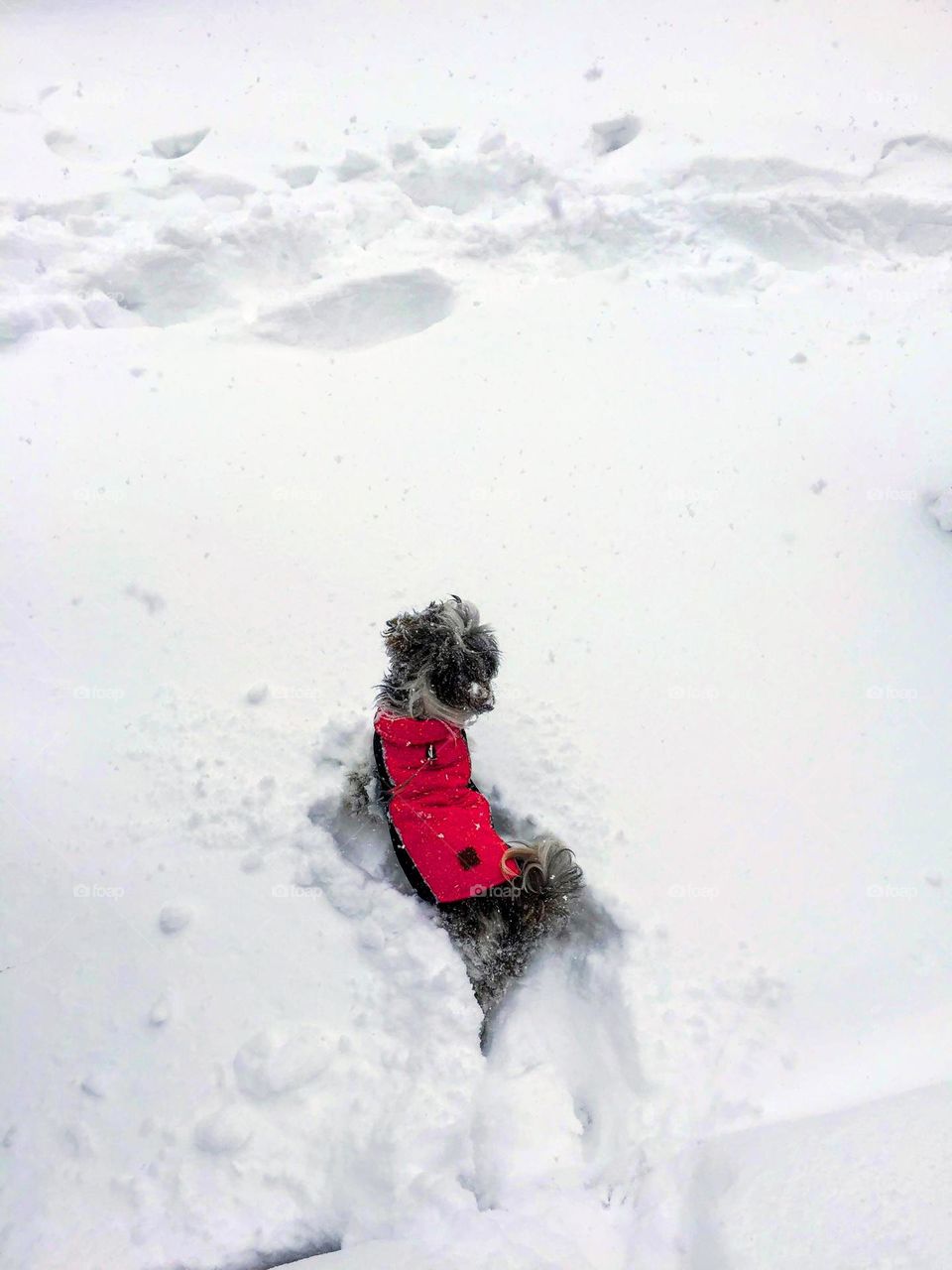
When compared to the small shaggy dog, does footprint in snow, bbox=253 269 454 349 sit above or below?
above

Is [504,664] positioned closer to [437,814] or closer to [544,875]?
[437,814]

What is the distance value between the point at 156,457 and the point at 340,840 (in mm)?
3137

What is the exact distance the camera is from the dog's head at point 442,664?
333 cm

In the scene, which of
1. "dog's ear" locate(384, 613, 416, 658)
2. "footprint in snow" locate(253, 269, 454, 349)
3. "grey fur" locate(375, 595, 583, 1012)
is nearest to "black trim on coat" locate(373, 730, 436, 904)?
"grey fur" locate(375, 595, 583, 1012)

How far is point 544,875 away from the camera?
141 inches

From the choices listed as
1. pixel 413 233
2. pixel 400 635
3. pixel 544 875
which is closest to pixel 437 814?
pixel 544 875

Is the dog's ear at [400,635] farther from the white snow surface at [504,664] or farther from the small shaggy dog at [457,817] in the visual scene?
the white snow surface at [504,664]

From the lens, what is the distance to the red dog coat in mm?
3482

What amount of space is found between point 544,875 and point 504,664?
151 cm

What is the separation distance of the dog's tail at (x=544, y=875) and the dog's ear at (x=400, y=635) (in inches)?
41.4

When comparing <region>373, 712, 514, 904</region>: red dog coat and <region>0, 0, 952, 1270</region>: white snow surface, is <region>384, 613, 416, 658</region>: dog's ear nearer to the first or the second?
<region>373, 712, 514, 904</region>: red dog coat

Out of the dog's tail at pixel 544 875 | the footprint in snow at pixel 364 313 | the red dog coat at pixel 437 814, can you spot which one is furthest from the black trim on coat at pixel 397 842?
the footprint in snow at pixel 364 313

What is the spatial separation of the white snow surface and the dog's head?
1009 millimetres

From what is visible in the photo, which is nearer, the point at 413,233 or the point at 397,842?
the point at 397,842
